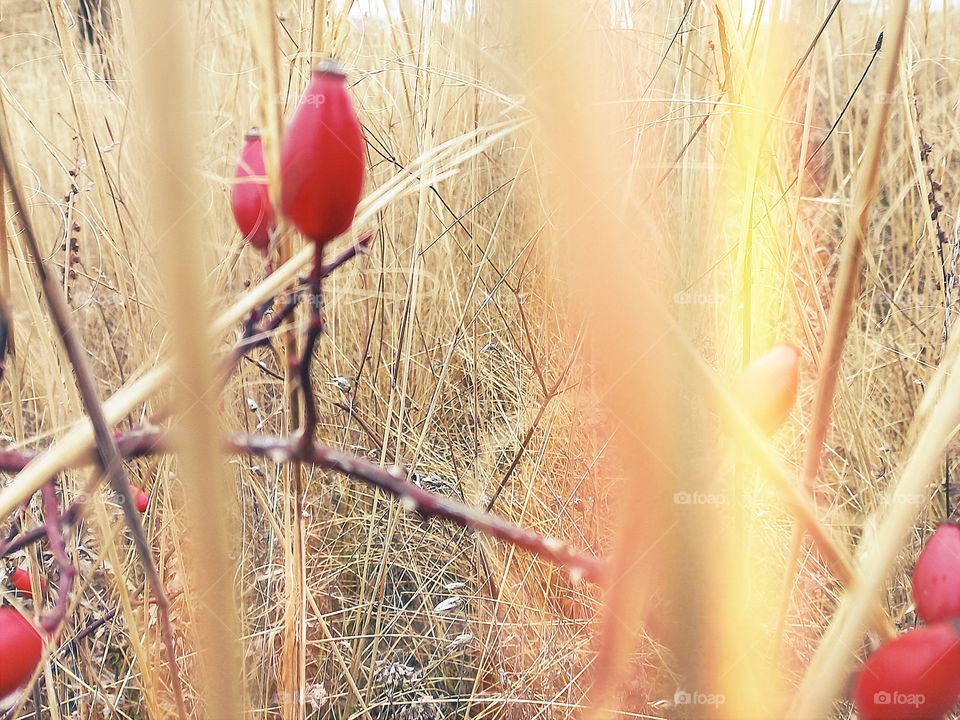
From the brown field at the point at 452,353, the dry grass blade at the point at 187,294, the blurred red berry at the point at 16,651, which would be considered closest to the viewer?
the dry grass blade at the point at 187,294

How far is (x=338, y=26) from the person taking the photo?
12.5 inches

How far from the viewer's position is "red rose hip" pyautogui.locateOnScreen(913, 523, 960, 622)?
137mm

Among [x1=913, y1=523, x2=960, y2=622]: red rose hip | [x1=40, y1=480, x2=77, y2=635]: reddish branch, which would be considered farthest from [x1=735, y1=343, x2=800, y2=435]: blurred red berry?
[x1=40, y1=480, x2=77, y2=635]: reddish branch

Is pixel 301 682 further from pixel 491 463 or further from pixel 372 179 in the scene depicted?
pixel 372 179

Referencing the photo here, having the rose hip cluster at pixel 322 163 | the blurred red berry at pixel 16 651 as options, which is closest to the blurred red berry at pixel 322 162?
the rose hip cluster at pixel 322 163

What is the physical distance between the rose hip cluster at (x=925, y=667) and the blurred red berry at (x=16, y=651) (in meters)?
0.19

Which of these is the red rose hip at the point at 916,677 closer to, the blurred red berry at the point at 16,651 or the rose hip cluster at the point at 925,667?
the rose hip cluster at the point at 925,667

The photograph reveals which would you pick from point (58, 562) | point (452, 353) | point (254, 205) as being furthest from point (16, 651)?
point (452, 353)

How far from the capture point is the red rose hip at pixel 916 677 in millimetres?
130

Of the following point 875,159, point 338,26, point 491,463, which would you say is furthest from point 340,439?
point 875,159

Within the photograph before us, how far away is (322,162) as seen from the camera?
0.46 ft

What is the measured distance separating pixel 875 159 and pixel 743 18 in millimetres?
199

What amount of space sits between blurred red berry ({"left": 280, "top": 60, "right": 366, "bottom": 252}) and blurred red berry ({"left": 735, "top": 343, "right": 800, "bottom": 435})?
9 centimetres

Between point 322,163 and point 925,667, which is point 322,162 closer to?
point 322,163
